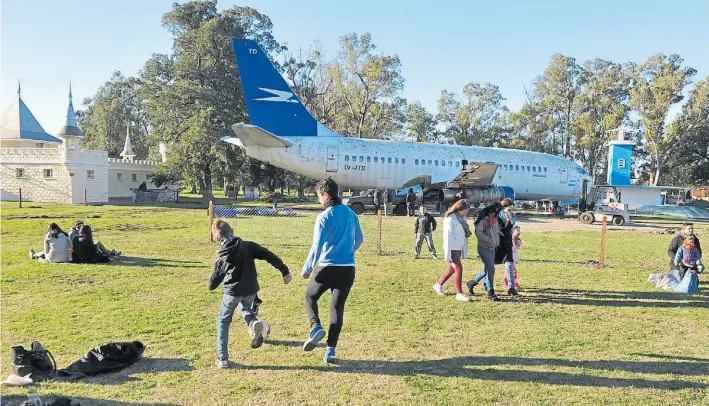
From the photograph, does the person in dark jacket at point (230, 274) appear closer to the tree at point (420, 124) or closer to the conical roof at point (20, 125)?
the conical roof at point (20, 125)

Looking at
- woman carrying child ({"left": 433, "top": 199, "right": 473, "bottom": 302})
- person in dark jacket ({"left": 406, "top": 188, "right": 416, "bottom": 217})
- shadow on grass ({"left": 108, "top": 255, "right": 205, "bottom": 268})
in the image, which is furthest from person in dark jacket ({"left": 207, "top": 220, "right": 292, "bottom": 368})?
person in dark jacket ({"left": 406, "top": 188, "right": 416, "bottom": 217})

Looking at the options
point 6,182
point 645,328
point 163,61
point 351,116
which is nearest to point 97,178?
point 6,182

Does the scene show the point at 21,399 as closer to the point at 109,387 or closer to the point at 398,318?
the point at 109,387

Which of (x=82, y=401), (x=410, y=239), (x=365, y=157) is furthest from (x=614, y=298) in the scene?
(x=365, y=157)

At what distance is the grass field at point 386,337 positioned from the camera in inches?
159

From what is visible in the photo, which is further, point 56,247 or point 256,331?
point 56,247

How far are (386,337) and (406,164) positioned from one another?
61.4 ft

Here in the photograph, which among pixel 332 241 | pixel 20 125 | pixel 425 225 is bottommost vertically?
pixel 425 225

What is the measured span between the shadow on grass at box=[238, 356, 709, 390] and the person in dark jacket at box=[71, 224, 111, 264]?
630 cm

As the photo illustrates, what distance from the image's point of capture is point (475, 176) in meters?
23.7

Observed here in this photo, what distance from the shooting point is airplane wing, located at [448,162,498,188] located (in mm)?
22495

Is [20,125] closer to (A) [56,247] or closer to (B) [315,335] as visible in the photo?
(A) [56,247]

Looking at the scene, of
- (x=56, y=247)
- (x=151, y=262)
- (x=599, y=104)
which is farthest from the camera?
(x=599, y=104)

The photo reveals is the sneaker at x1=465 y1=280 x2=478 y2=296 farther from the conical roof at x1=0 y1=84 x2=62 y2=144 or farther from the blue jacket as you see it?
the conical roof at x1=0 y1=84 x2=62 y2=144
